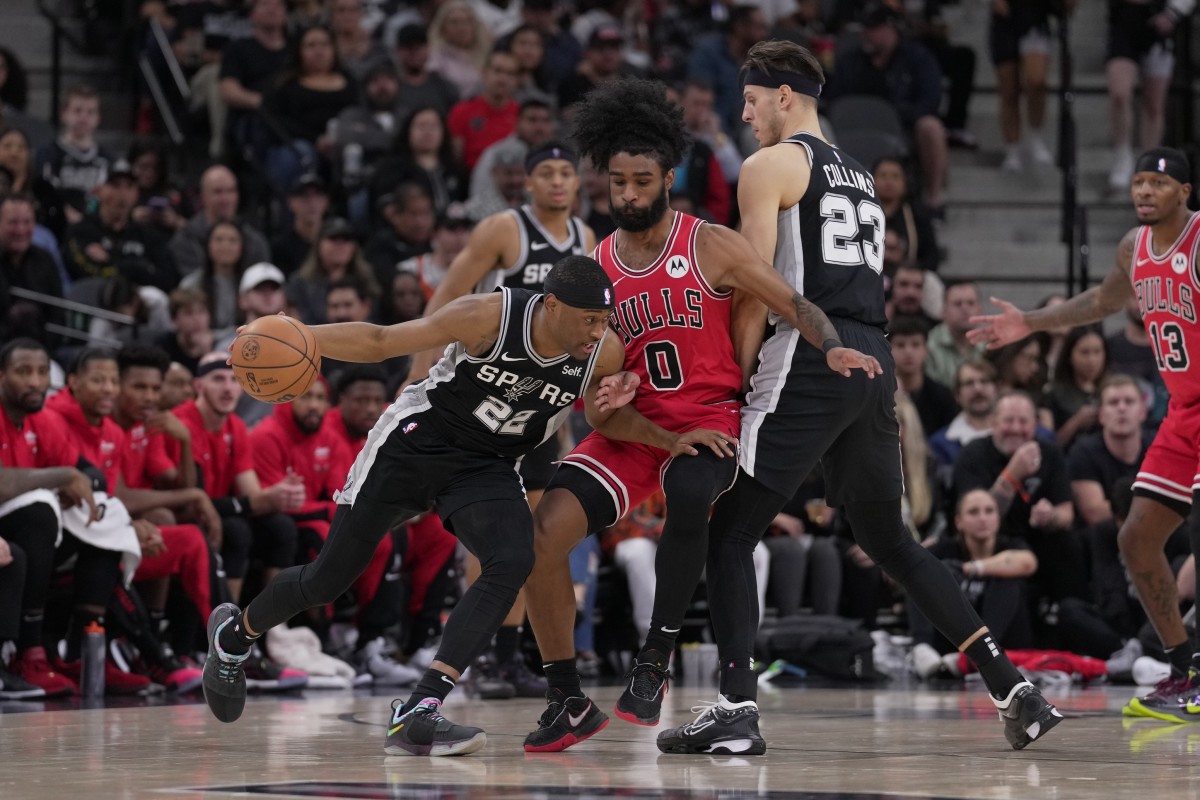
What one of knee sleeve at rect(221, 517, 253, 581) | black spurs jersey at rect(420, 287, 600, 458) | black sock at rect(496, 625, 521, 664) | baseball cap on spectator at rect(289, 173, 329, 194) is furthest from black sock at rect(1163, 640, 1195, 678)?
baseball cap on spectator at rect(289, 173, 329, 194)

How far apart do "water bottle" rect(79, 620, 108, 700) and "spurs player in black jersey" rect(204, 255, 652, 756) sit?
2475 mm

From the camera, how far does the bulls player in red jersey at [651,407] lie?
5855 mm

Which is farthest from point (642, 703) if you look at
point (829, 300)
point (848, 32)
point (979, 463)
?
point (848, 32)

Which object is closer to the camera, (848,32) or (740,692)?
(740,692)

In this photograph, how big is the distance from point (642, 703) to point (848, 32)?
1098cm

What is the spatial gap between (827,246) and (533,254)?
240cm

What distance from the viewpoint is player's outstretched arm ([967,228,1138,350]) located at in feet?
23.8

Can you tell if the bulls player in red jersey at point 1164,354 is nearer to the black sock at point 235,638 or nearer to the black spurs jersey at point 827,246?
the black spurs jersey at point 827,246

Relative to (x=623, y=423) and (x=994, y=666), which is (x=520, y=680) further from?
(x=994, y=666)

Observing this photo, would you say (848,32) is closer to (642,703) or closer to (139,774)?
(642,703)

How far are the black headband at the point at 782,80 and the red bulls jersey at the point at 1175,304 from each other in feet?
6.25

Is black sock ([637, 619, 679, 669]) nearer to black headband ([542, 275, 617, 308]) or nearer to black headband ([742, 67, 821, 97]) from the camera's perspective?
black headband ([542, 275, 617, 308])

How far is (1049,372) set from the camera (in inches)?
480

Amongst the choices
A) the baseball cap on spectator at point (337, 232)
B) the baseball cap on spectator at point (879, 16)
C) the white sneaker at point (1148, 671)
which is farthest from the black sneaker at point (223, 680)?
the baseball cap on spectator at point (879, 16)
